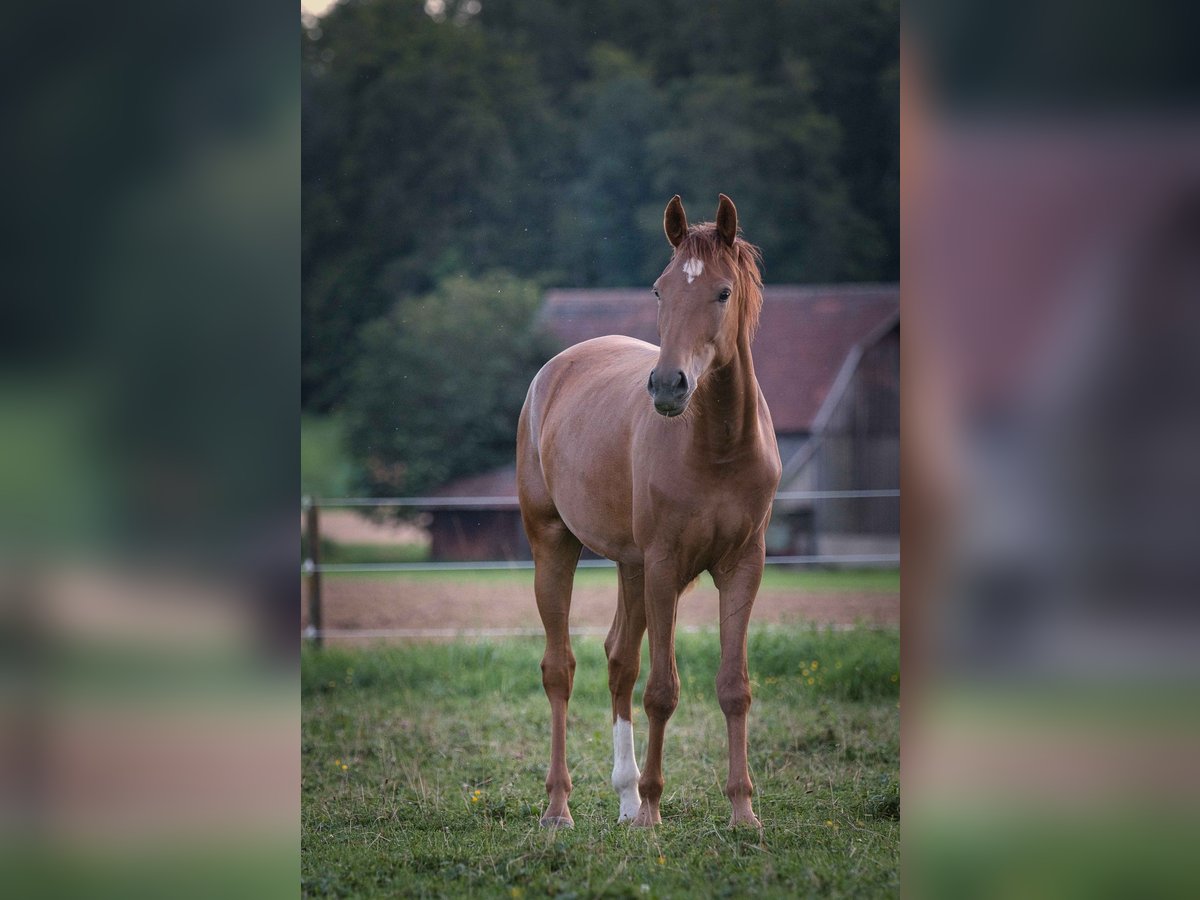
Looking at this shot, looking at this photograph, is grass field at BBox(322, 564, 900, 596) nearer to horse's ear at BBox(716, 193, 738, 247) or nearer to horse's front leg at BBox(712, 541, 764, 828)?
horse's front leg at BBox(712, 541, 764, 828)

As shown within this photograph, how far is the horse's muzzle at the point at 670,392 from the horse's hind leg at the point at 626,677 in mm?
1124

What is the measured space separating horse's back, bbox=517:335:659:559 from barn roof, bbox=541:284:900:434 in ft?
40.1

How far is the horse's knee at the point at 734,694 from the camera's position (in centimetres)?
360

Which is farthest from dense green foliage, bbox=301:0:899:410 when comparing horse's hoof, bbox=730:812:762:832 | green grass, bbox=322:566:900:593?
horse's hoof, bbox=730:812:762:832

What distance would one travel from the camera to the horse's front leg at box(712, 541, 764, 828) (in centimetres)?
357

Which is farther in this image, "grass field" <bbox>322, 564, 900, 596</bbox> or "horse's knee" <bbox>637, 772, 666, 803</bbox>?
"grass field" <bbox>322, 564, 900, 596</bbox>

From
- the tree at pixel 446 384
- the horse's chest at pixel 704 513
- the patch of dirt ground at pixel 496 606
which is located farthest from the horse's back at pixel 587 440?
the tree at pixel 446 384

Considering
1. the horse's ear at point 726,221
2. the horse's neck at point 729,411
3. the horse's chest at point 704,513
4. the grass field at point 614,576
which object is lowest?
the grass field at point 614,576

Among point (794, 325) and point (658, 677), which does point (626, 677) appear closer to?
point (658, 677)
